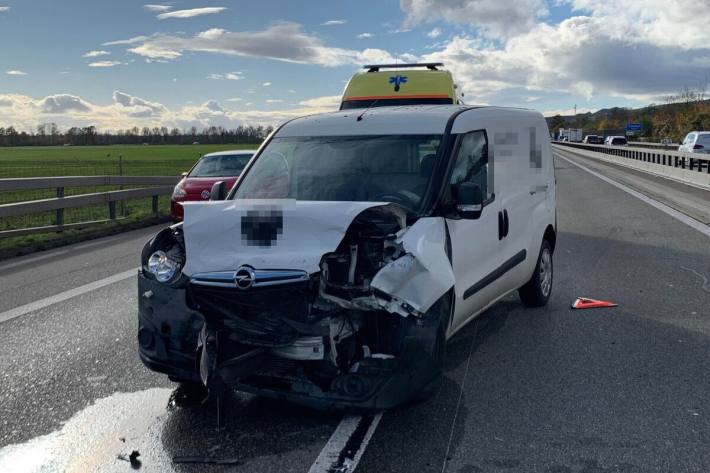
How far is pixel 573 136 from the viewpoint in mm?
127312

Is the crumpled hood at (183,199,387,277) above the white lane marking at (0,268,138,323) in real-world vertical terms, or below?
above

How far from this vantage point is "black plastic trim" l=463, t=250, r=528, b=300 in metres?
5.22

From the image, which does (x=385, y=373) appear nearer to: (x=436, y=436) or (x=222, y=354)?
(x=436, y=436)

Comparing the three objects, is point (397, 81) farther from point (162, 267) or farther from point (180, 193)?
point (162, 267)

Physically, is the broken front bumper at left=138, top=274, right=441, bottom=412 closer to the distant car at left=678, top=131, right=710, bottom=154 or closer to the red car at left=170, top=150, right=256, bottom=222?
the red car at left=170, top=150, right=256, bottom=222

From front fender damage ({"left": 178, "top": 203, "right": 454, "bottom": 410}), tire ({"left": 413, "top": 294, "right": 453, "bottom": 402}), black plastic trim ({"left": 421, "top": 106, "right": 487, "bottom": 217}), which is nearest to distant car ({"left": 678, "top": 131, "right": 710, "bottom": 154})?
black plastic trim ({"left": 421, "top": 106, "right": 487, "bottom": 217})

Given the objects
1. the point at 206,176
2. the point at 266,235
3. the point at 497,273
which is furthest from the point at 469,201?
the point at 206,176

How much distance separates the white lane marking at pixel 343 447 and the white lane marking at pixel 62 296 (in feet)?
13.9

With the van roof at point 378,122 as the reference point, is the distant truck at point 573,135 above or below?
above

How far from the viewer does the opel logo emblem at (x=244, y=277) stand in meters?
3.83

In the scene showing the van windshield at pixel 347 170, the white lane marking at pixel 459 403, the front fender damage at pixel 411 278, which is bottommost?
the white lane marking at pixel 459 403

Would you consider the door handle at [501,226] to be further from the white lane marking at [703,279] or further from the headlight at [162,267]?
the white lane marking at [703,279]

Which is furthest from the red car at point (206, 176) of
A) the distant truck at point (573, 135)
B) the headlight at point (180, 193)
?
the distant truck at point (573, 135)

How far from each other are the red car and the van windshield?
7563 mm
